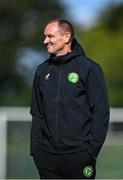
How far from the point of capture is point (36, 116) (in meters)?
6.12

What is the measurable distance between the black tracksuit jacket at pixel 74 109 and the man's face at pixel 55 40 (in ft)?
0.22

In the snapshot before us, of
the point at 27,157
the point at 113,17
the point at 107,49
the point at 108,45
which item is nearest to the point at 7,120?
the point at 27,157

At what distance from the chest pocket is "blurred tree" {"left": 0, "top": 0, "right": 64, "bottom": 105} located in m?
41.0

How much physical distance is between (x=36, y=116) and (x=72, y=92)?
0.39 m

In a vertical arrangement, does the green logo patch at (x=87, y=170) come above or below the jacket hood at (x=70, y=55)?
below

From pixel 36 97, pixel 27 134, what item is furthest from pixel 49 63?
pixel 27 134

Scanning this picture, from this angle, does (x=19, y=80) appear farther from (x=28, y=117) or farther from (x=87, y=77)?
(x=87, y=77)

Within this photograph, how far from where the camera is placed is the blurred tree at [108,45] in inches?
1772

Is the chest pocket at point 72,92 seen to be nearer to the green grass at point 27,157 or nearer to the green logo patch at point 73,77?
the green logo patch at point 73,77

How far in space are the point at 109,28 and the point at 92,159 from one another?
4809cm

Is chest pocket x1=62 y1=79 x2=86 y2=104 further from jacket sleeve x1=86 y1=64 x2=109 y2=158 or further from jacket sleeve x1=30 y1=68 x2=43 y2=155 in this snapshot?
jacket sleeve x1=30 y1=68 x2=43 y2=155

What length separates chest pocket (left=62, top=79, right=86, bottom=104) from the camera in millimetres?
5908

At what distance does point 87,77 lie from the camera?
5.95 m

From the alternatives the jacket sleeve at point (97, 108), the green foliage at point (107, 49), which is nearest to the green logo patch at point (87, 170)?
the jacket sleeve at point (97, 108)
